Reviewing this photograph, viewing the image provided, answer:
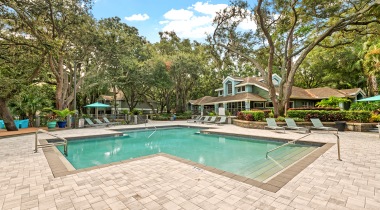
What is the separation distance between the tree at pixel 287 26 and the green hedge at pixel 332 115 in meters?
1.60

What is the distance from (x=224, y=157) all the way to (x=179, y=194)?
4903 millimetres

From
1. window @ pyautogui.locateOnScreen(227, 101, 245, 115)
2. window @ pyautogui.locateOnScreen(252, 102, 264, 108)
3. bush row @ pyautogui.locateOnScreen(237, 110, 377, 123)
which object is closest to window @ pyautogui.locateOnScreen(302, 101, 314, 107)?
window @ pyautogui.locateOnScreen(252, 102, 264, 108)

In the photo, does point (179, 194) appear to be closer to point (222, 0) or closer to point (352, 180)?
point (352, 180)

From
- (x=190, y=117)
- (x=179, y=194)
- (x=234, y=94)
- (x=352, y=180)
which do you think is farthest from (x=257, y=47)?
(x=179, y=194)

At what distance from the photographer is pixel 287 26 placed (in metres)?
16.9

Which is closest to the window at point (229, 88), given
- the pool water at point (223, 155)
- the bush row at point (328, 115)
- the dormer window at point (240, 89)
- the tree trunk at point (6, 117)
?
the dormer window at point (240, 89)

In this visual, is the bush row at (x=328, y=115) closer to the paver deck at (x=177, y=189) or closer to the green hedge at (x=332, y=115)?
the green hedge at (x=332, y=115)

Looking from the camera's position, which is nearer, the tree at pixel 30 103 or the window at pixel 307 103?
the tree at pixel 30 103

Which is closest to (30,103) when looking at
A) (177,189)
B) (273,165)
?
(177,189)

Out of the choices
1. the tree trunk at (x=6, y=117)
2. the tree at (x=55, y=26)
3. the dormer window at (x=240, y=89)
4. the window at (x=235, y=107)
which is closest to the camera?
the tree at (x=55, y=26)

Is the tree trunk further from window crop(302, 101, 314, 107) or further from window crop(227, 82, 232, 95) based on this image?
window crop(302, 101, 314, 107)

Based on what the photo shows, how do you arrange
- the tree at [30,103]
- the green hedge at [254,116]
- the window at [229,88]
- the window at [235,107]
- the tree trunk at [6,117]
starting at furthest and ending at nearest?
the window at [229,88] → the window at [235,107] → the green hedge at [254,116] → the tree at [30,103] → the tree trunk at [6,117]

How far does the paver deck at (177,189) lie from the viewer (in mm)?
3211

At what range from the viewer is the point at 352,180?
13.7ft
